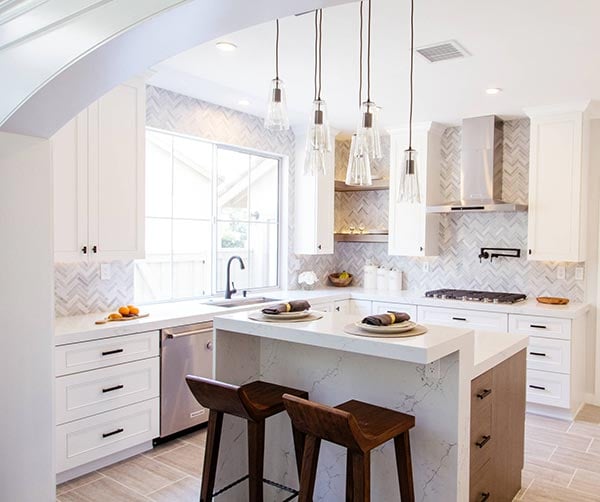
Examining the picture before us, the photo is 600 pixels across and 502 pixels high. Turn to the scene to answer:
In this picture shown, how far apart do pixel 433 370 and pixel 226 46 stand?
233 centimetres

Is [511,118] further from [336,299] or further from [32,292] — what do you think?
[32,292]

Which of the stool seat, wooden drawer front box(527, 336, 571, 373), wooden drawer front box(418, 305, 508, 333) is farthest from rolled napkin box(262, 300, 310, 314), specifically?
wooden drawer front box(527, 336, 571, 373)

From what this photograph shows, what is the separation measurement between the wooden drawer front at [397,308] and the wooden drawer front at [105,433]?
2.50m

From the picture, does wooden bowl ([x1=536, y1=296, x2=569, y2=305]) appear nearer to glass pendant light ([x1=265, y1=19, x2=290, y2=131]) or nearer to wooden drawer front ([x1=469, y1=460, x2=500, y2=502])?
wooden drawer front ([x1=469, y1=460, x2=500, y2=502])

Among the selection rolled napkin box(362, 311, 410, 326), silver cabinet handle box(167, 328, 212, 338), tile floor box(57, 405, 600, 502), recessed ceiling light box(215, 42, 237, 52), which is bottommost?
tile floor box(57, 405, 600, 502)

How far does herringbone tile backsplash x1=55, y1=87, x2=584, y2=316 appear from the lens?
3.89 meters

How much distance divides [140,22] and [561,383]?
414 centimetres

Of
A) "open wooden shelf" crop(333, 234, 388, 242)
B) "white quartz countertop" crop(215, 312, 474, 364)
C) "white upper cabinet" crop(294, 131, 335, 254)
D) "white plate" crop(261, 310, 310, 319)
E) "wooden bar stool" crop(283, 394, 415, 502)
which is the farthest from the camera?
"open wooden shelf" crop(333, 234, 388, 242)

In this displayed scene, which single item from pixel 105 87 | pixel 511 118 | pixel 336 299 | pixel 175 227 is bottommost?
pixel 336 299

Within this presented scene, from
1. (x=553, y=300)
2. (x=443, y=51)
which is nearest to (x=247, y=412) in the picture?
(x=443, y=51)

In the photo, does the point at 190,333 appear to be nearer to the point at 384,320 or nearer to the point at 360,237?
the point at 384,320

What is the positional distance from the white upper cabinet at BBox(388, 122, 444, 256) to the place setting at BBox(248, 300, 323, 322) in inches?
118

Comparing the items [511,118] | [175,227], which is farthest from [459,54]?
[175,227]

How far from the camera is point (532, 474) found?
3.20 metres
